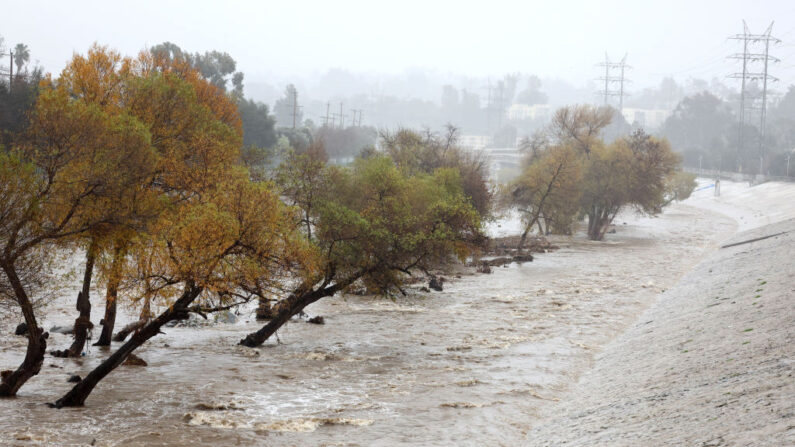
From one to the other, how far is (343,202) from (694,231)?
236 feet

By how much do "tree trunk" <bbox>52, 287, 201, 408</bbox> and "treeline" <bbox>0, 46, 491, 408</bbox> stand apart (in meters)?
0.04

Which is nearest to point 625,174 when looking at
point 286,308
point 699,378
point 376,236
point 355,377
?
point 376,236

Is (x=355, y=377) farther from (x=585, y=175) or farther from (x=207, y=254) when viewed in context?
(x=585, y=175)

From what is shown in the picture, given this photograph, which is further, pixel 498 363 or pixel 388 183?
pixel 388 183

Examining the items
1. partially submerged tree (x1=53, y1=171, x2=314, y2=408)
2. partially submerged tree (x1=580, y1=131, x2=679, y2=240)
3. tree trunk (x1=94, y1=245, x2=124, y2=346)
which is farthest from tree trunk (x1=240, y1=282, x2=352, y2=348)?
partially submerged tree (x1=580, y1=131, x2=679, y2=240)

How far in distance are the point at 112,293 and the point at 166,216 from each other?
4.18m

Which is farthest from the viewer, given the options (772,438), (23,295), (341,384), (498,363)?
(498,363)

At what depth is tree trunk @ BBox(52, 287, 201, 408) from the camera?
2342 cm

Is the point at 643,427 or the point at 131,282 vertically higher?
the point at 131,282

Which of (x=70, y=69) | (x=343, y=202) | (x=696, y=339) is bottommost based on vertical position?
(x=696, y=339)

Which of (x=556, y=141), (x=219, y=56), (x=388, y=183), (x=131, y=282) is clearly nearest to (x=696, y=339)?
(x=388, y=183)

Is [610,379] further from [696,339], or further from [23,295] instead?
[23,295]

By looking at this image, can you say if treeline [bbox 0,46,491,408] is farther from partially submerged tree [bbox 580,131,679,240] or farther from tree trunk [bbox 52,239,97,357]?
partially submerged tree [bbox 580,131,679,240]

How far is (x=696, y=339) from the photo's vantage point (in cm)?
2825
